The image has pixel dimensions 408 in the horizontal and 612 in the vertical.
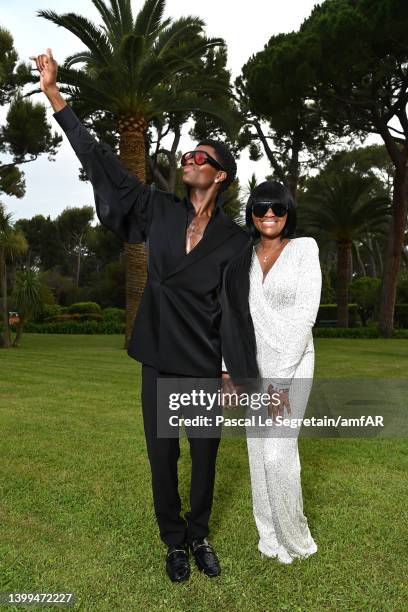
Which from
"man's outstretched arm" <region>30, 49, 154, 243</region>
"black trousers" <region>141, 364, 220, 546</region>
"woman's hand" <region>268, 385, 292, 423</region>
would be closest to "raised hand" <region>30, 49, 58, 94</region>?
"man's outstretched arm" <region>30, 49, 154, 243</region>

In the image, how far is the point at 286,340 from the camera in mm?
2914

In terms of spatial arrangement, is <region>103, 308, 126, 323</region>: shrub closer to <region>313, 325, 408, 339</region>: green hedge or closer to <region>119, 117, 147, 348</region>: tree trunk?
<region>313, 325, 408, 339</region>: green hedge

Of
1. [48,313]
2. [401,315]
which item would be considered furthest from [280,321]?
[48,313]

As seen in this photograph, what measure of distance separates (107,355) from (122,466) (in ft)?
37.9

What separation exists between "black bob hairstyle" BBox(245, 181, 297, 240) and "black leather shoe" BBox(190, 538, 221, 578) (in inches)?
64.6

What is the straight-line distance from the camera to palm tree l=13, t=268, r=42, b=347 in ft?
64.0

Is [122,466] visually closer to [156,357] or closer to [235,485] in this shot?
[235,485]

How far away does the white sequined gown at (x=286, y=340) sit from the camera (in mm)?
2916

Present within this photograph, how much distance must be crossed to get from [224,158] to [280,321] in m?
0.89

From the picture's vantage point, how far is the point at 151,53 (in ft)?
54.3

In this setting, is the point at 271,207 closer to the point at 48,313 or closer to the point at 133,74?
the point at 133,74

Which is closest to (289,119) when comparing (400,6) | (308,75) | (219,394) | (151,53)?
(308,75)

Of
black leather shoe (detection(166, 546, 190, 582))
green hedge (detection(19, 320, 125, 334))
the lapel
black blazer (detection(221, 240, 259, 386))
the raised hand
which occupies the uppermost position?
the raised hand

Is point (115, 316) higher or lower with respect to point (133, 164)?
lower
